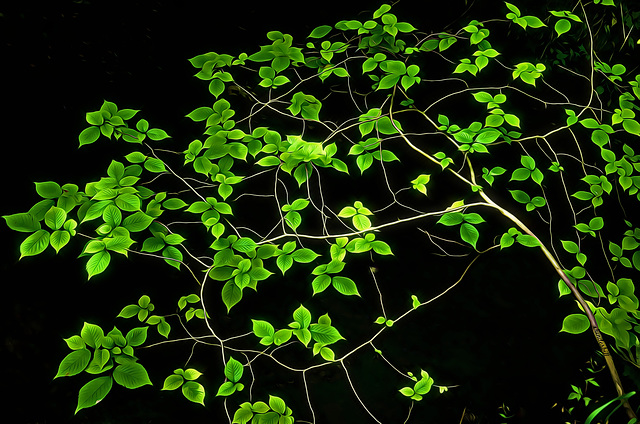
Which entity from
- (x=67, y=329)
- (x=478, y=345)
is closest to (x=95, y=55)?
(x=67, y=329)

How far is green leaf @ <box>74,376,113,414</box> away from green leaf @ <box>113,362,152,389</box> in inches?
1.1

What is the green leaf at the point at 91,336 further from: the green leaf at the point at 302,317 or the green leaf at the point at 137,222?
the green leaf at the point at 302,317

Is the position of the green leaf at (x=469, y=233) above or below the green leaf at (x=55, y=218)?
below

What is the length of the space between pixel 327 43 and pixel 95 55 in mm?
1104

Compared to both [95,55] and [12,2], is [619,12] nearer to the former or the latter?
[95,55]

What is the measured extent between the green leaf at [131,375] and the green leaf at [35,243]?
0.40 metres

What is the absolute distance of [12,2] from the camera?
1.91 m

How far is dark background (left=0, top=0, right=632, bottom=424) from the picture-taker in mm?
1936

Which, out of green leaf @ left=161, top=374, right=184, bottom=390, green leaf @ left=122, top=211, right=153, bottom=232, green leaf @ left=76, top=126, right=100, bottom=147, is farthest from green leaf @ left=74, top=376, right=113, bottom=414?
green leaf @ left=76, top=126, right=100, bottom=147

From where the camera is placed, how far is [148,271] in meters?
2.14

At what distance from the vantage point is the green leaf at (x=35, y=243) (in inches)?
48.3

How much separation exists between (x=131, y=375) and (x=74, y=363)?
6.0 inches

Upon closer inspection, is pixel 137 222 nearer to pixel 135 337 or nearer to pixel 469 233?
pixel 135 337

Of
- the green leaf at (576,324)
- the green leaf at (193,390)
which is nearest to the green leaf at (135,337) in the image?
the green leaf at (193,390)
